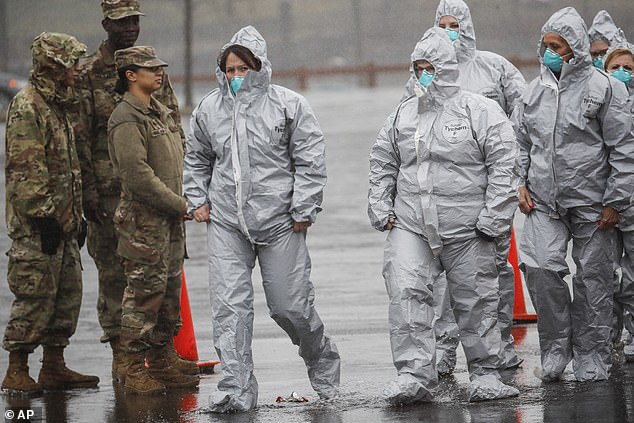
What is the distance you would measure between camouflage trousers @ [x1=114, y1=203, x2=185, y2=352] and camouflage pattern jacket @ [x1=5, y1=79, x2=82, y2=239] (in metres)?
0.41

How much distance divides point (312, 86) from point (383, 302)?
118 feet

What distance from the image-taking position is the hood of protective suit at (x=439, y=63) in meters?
8.94

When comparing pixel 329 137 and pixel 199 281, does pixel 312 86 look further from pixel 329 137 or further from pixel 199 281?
pixel 199 281

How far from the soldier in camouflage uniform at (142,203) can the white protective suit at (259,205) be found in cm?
60

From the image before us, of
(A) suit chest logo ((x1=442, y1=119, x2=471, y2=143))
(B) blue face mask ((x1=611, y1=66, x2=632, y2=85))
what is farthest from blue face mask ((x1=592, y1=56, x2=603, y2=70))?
(A) suit chest logo ((x1=442, y1=119, x2=471, y2=143))

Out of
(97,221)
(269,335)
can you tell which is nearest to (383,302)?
(269,335)

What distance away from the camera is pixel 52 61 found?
32.3 ft

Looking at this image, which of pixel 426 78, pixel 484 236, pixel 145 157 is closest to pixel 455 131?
pixel 426 78

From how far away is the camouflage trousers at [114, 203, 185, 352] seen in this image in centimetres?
969

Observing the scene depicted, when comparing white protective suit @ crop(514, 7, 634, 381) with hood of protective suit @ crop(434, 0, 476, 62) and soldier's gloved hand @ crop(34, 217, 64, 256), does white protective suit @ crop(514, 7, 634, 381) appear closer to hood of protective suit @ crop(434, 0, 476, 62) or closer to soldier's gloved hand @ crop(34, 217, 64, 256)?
hood of protective suit @ crop(434, 0, 476, 62)

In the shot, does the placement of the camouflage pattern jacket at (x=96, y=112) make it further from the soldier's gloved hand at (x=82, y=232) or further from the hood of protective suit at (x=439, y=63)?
the hood of protective suit at (x=439, y=63)

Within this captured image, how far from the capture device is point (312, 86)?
48.3m

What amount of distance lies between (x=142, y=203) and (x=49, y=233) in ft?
2.08

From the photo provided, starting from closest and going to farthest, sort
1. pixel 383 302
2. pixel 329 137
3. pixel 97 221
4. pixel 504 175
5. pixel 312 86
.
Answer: pixel 504 175 < pixel 97 221 < pixel 383 302 < pixel 329 137 < pixel 312 86
